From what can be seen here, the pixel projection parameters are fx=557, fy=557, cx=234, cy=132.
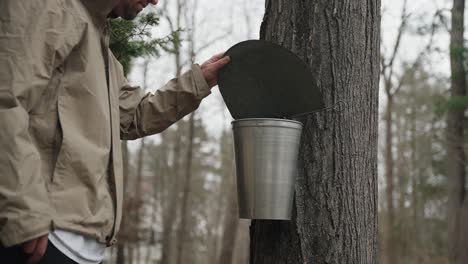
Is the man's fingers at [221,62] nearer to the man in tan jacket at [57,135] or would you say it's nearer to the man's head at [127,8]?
the man's head at [127,8]

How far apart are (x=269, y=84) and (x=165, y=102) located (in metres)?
0.51

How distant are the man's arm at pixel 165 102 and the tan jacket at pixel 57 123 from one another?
0.49 m

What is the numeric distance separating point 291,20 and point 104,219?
1.41 m

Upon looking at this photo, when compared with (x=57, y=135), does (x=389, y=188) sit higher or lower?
higher

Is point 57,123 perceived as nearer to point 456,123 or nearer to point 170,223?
point 456,123

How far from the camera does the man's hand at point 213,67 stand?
8.37ft

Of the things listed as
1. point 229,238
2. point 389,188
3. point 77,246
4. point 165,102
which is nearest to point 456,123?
point 389,188

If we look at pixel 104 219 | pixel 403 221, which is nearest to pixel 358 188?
pixel 104 219

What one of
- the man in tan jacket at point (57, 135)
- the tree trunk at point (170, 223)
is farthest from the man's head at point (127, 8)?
the tree trunk at point (170, 223)

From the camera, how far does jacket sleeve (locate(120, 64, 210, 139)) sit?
260cm

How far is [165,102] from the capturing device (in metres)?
2.62

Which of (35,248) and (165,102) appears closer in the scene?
(35,248)

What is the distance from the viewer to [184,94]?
2605 mm

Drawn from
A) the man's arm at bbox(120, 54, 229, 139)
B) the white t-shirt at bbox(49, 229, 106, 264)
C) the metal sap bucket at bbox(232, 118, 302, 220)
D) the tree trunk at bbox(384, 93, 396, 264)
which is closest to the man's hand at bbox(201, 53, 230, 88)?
the man's arm at bbox(120, 54, 229, 139)
